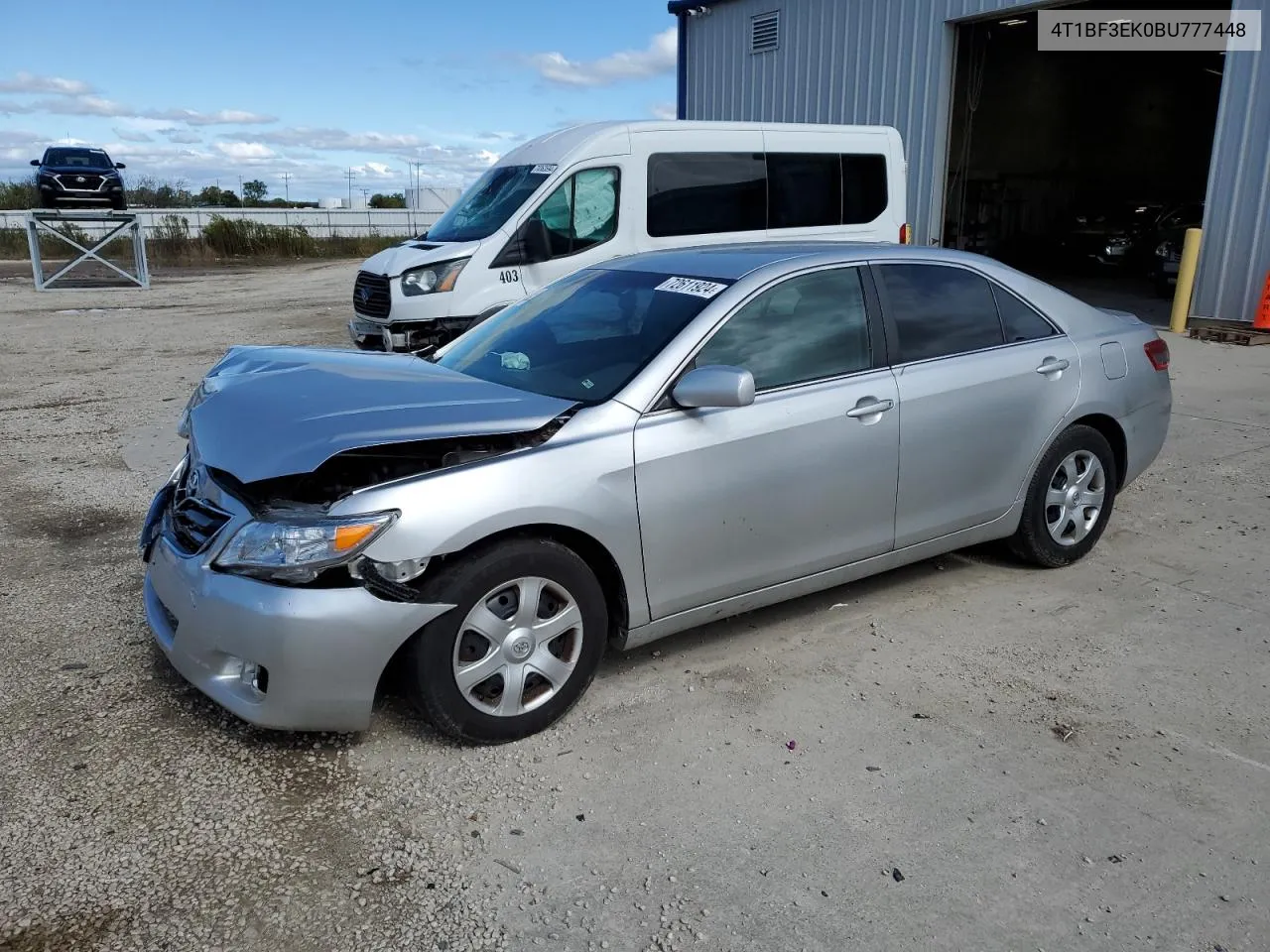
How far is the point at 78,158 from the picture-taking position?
23.0 metres

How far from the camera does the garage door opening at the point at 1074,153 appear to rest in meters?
20.7

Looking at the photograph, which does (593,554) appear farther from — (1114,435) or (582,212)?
(582,212)

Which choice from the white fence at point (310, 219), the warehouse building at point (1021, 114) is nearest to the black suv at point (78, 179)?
the white fence at point (310, 219)

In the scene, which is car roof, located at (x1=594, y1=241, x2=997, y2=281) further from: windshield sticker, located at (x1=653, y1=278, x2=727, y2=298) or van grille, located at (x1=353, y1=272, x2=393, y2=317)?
van grille, located at (x1=353, y1=272, x2=393, y2=317)

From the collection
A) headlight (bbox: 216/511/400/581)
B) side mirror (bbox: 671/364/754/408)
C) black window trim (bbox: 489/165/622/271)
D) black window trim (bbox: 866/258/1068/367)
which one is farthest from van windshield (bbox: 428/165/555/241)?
headlight (bbox: 216/511/400/581)

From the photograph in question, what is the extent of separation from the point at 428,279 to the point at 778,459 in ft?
21.1

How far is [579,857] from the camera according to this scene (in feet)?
9.45

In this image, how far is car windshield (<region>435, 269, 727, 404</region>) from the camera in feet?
12.6

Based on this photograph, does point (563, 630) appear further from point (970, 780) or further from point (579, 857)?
point (970, 780)

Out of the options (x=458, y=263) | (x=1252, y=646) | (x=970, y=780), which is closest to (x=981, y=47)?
(x=458, y=263)

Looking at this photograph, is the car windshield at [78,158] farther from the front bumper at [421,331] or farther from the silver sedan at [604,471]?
the silver sedan at [604,471]

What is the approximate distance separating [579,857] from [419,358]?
243cm

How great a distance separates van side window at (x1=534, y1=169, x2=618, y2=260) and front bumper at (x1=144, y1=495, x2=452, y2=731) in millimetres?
6878

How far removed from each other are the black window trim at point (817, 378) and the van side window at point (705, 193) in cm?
585
